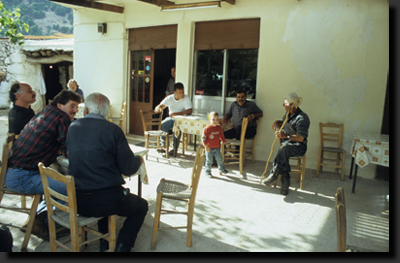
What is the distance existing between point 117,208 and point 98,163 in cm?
42

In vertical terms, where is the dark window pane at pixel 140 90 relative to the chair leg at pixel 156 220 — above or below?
above

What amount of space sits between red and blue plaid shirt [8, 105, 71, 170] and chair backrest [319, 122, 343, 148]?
421 cm

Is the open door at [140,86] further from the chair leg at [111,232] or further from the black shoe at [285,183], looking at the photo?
the chair leg at [111,232]

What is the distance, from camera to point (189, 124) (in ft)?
18.9

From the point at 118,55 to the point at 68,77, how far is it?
523cm

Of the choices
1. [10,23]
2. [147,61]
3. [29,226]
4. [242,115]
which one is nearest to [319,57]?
[242,115]

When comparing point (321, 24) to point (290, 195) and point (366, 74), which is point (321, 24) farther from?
point (290, 195)

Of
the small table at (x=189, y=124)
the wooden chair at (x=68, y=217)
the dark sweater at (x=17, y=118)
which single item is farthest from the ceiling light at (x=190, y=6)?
the wooden chair at (x=68, y=217)

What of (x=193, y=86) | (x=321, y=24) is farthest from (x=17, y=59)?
(x=321, y=24)

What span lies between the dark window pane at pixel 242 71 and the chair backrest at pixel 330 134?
151 cm

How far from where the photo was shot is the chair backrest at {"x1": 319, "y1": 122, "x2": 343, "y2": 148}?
5.25 metres

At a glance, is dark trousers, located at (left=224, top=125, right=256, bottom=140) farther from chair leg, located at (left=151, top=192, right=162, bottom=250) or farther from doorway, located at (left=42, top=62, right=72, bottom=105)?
doorway, located at (left=42, top=62, right=72, bottom=105)

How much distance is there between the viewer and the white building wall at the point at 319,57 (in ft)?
Answer: 16.4

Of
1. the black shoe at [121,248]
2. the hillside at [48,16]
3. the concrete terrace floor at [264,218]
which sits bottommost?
the concrete terrace floor at [264,218]
